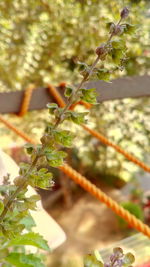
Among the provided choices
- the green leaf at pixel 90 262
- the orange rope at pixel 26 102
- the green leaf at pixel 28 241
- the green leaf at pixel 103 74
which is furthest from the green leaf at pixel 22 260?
the orange rope at pixel 26 102

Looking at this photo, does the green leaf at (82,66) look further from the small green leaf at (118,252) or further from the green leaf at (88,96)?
the small green leaf at (118,252)

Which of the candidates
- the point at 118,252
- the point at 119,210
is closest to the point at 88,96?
the point at 118,252

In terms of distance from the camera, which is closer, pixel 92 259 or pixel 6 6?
pixel 92 259

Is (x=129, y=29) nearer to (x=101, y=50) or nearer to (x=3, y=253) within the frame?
(x=101, y=50)

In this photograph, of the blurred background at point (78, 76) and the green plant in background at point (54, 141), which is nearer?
the green plant in background at point (54, 141)

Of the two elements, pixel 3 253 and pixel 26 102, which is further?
pixel 26 102

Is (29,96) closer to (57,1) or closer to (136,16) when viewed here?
(57,1)

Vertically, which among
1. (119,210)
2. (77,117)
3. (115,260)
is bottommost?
(115,260)

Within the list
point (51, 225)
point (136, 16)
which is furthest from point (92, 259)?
point (136, 16)

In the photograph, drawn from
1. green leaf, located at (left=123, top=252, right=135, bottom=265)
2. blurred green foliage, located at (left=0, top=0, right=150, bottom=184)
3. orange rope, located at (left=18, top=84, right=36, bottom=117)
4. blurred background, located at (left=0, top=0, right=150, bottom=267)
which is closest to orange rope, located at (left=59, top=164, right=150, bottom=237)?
green leaf, located at (left=123, top=252, right=135, bottom=265)
